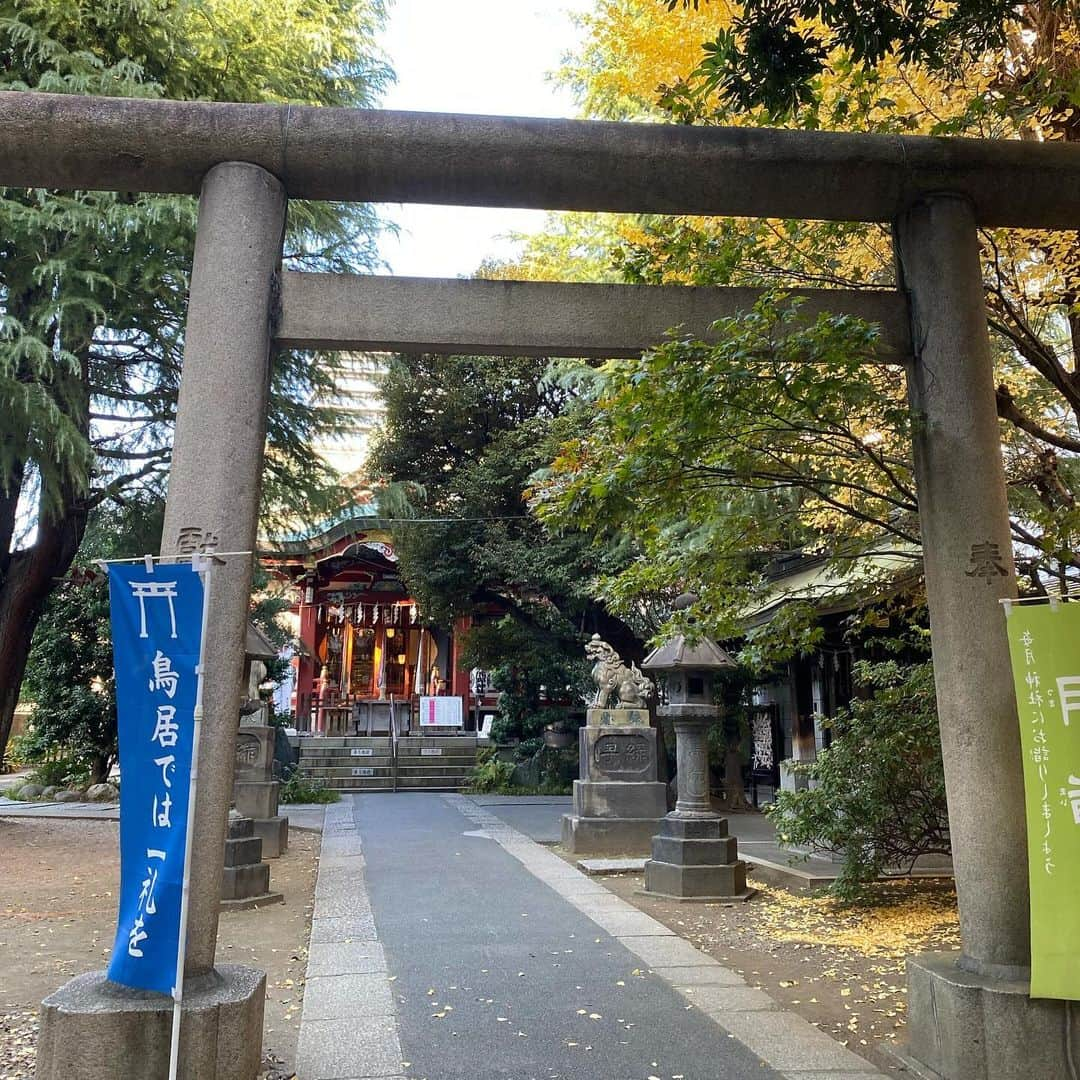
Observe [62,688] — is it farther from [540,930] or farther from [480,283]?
[480,283]

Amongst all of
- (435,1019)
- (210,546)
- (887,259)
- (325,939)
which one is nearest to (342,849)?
(325,939)

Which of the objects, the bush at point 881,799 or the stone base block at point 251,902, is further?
the stone base block at point 251,902

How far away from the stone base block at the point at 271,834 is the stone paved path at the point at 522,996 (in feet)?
5.91

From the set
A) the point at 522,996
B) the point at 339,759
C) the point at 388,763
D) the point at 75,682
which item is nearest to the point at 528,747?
the point at 388,763

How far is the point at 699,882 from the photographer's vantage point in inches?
342

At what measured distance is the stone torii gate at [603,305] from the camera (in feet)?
12.9

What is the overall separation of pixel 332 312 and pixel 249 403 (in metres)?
0.63

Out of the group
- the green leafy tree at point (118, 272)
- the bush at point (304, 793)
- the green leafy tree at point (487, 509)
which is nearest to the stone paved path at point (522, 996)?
the green leafy tree at point (118, 272)

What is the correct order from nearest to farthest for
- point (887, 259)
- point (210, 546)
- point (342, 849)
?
1. point (210, 546)
2. point (887, 259)
3. point (342, 849)

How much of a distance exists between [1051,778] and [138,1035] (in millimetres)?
3784

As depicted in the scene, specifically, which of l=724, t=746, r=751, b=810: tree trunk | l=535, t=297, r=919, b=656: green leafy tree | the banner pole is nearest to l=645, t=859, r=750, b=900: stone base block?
l=535, t=297, r=919, b=656: green leafy tree

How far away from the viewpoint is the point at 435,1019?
484cm

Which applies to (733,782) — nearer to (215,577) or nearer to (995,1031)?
(995,1031)

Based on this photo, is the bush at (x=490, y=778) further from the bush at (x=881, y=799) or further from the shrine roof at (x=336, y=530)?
the bush at (x=881, y=799)
